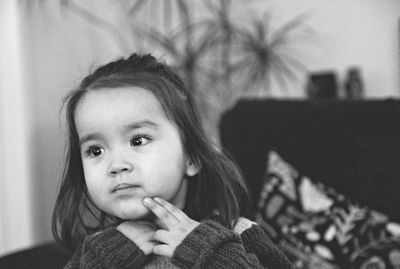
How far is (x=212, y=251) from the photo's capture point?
0.88 metres

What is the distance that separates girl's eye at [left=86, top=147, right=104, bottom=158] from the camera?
0.95 metres

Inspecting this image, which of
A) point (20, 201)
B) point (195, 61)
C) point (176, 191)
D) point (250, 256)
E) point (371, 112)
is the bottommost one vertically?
point (20, 201)

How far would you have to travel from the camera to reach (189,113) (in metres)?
1.05

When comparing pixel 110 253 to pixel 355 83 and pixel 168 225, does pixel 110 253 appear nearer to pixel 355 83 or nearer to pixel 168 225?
A: pixel 168 225

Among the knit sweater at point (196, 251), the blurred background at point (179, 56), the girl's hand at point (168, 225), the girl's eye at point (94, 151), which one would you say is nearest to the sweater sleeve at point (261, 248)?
the knit sweater at point (196, 251)

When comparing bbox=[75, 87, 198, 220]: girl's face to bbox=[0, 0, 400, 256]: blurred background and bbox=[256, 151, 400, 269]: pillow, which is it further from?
bbox=[0, 0, 400, 256]: blurred background

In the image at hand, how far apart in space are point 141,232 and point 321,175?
0.84 meters

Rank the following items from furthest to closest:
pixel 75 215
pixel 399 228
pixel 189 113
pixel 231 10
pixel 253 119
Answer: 1. pixel 231 10
2. pixel 253 119
3. pixel 399 228
4. pixel 75 215
5. pixel 189 113

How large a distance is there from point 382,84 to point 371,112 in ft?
3.14

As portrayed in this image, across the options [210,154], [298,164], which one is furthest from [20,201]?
[210,154]

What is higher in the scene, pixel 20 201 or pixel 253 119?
pixel 253 119

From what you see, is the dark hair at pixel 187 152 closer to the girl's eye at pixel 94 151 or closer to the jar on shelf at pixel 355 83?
the girl's eye at pixel 94 151

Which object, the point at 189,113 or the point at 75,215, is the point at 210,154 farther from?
the point at 75,215

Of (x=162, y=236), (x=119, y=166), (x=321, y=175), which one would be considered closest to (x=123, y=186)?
(x=119, y=166)
